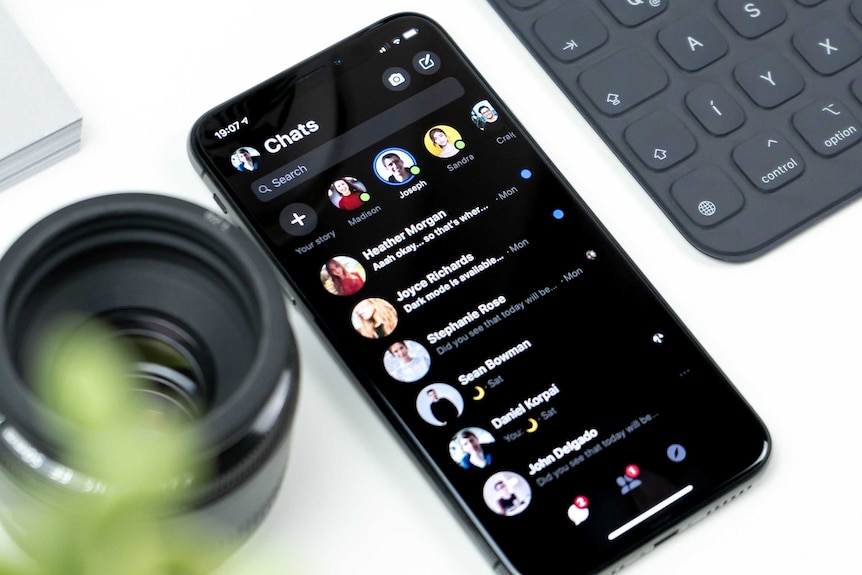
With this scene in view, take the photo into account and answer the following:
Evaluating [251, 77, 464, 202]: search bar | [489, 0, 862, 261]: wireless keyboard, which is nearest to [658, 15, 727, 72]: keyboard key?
[489, 0, 862, 261]: wireless keyboard

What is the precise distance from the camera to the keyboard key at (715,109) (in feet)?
1.88

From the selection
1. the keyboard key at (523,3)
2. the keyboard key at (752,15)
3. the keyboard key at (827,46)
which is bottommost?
the keyboard key at (827,46)

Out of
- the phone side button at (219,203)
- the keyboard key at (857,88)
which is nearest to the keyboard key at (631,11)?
the keyboard key at (857,88)

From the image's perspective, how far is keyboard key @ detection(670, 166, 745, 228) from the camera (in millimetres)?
560

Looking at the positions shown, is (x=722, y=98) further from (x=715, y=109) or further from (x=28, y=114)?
(x=28, y=114)

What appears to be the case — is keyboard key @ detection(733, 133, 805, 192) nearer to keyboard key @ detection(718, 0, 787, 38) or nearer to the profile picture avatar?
keyboard key @ detection(718, 0, 787, 38)

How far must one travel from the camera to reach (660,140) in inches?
22.5

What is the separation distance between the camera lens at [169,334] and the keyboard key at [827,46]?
0.33 metres

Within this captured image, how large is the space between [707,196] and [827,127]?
7 cm

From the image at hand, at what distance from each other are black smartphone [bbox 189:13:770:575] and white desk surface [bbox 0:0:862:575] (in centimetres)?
2

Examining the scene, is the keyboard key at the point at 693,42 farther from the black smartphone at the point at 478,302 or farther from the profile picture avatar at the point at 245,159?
the profile picture avatar at the point at 245,159

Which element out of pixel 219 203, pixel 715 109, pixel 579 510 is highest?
pixel 219 203
